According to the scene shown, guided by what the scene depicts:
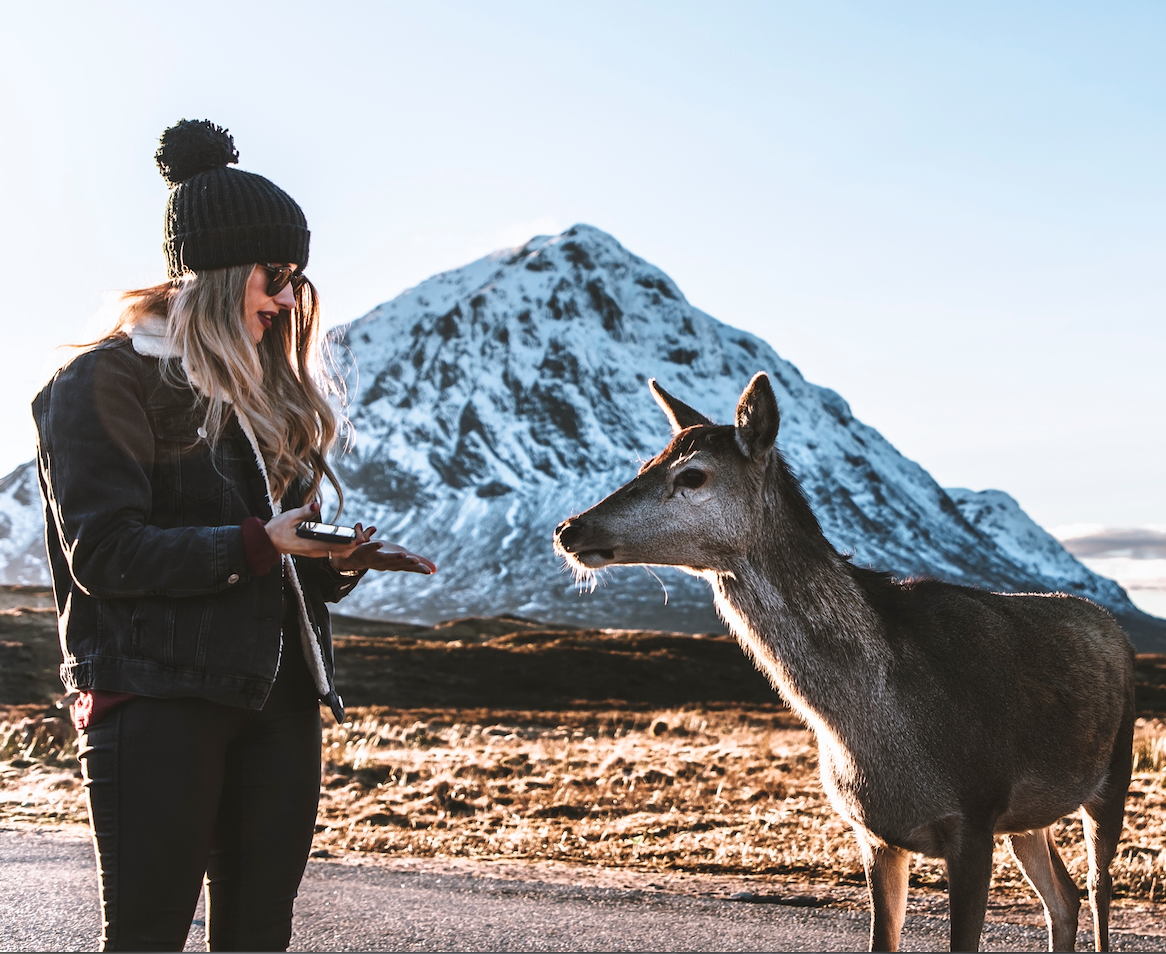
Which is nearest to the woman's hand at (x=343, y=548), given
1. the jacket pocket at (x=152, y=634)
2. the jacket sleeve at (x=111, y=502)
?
the jacket sleeve at (x=111, y=502)

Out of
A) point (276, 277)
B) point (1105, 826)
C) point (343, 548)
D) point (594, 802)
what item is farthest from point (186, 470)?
point (594, 802)

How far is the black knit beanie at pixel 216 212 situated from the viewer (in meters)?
2.87

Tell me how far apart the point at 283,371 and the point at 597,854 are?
263 inches

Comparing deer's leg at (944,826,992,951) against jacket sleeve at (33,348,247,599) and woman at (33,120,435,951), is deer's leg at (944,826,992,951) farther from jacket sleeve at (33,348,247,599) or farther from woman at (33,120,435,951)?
jacket sleeve at (33,348,247,599)

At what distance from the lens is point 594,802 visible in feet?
37.0

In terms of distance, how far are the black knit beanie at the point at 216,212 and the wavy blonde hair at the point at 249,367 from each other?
0.20ft

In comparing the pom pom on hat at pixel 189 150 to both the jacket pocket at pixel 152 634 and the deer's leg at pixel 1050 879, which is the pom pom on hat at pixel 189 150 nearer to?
the jacket pocket at pixel 152 634

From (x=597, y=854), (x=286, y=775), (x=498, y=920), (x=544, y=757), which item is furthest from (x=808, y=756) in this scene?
(x=286, y=775)

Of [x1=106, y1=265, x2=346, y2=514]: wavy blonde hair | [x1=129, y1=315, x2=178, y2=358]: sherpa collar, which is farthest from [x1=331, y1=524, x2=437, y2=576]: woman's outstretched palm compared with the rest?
[x1=129, y1=315, x2=178, y2=358]: sherpa collar

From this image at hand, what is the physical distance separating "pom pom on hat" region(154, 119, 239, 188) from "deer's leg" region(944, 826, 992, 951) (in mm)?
3782

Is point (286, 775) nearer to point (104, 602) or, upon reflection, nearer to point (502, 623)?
point (104, 602)

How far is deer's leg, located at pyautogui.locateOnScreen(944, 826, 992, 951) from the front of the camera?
4172 millimetres

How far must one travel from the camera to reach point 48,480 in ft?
8.37

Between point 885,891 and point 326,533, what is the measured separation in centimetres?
323
